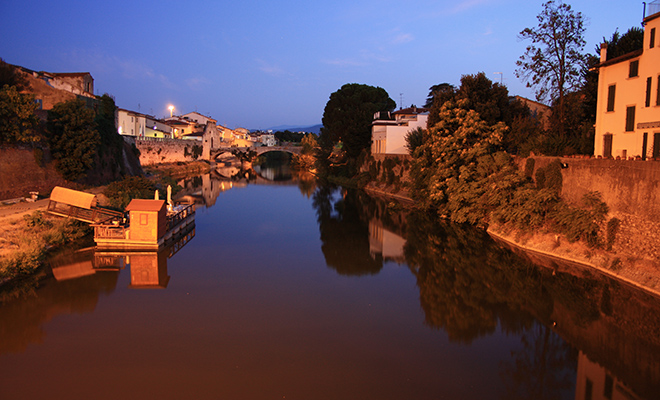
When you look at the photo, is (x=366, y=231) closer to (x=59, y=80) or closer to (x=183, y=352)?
(x=183, y=352)

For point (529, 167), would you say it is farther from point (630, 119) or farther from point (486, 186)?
point (630, 119)

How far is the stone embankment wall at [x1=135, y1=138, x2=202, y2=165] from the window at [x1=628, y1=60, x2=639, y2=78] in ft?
180

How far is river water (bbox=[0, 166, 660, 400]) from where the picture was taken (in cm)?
973

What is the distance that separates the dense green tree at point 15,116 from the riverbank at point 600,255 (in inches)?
1025

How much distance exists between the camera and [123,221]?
822 inches

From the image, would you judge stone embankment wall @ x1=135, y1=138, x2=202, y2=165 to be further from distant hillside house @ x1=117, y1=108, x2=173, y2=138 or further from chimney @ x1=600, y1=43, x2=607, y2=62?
chimney @ x1=600, y1=43, x2=607, y2=62

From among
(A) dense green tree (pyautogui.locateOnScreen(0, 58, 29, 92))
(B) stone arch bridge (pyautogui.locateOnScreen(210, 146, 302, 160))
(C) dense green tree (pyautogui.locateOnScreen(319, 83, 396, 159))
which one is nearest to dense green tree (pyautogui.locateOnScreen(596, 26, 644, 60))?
(C) dense green tree (pyautogui.locateOnScreen(319, 83, 396, 159))

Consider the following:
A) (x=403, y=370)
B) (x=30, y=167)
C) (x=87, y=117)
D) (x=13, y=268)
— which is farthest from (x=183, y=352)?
(x=87, y=117)

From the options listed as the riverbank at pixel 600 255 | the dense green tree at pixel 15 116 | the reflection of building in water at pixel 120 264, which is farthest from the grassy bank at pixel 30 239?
the riverbank at pixel 600 255

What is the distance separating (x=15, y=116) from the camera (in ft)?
82.7

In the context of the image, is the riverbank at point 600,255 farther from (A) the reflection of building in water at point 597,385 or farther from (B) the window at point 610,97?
(B) the window at point 610,97

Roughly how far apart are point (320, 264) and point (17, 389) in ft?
37.5

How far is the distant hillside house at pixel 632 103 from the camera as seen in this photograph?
18250 mm

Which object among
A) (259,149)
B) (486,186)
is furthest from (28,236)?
(259,149)
